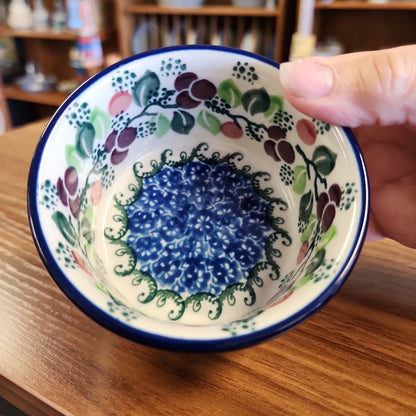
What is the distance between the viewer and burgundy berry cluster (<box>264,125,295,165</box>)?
405 millimetres

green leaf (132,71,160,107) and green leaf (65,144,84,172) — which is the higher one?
green leaf (132,71,160,107)

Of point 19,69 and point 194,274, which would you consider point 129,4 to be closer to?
point 19,69

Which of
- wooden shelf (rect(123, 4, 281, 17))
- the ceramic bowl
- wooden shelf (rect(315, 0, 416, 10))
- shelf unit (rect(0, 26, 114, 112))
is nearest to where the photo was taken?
the ceramic bowl

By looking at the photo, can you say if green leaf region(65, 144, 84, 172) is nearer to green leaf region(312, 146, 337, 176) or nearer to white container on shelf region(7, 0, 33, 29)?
green leaf region(312, 146, 337, 176)

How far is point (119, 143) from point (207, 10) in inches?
44.5

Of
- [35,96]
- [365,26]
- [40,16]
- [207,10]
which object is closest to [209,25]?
[207,10]

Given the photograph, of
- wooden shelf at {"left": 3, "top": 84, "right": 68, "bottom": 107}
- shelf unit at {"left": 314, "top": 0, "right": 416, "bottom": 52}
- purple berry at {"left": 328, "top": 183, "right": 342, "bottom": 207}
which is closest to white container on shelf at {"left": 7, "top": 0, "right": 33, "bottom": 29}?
wooden shelf at {"left": 3, "top": 84, "right": 68, "bottom": 107}

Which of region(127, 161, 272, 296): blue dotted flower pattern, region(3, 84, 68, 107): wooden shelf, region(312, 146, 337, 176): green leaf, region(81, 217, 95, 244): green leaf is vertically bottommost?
region(3, 84, 68, 107): wooden shelf

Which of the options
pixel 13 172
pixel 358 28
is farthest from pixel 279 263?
pixel 358 28

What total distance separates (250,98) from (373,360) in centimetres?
27

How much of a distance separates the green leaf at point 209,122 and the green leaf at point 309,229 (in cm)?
17

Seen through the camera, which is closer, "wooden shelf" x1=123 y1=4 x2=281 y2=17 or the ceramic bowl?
the ceramic bowl

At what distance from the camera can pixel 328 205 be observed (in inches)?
12.6

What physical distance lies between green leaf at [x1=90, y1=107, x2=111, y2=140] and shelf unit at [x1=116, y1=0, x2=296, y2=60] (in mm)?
1079
